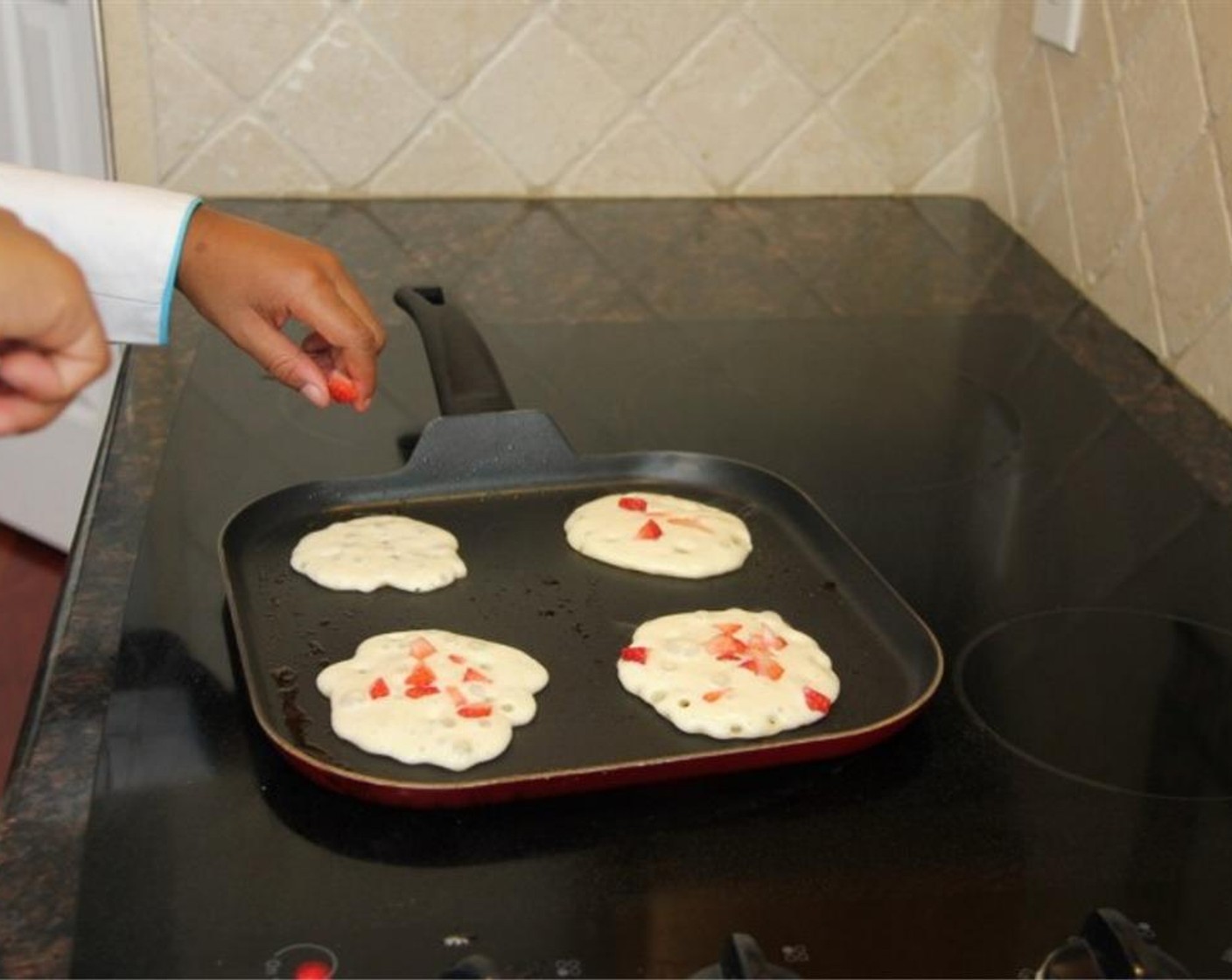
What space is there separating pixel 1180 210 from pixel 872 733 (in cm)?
67

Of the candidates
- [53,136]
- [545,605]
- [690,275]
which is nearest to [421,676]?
[545,605]

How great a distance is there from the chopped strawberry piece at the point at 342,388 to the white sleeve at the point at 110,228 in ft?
0.39

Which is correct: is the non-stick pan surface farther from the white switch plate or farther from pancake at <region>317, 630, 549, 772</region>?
the white switch plate

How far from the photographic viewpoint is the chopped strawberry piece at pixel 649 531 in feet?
3.59

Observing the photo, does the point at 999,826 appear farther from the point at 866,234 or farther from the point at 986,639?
the point at 866,234

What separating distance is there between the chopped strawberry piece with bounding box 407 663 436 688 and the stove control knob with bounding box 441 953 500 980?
0.73 feet

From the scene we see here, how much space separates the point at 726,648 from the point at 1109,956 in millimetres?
322

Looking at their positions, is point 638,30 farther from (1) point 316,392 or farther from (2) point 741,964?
(2) point 741,964

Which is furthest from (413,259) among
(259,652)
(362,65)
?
(259,652)

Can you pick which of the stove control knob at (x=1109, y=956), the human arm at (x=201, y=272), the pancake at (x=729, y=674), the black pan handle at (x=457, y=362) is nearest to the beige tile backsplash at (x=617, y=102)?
the black pan handle at (x=457, y=362)

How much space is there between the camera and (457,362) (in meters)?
1.23

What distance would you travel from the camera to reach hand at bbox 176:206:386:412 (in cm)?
113

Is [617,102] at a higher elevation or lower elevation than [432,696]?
higher

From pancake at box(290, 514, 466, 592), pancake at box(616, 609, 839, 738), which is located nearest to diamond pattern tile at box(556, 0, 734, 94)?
pancake at box(290, 514, 466, 592)
